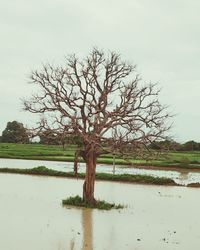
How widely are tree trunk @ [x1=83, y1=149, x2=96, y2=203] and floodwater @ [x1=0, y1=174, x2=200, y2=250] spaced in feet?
3.18

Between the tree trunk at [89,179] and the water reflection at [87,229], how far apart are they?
103 centimetres

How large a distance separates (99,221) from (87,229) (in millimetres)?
1700

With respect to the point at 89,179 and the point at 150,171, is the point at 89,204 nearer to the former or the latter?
the point at 89,179

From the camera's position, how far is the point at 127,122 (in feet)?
71.2

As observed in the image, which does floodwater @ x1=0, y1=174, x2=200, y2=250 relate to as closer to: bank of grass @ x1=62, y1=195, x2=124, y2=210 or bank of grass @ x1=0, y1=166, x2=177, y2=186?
bank of grass @ x1=62, y1=195, x2=124, y2=210

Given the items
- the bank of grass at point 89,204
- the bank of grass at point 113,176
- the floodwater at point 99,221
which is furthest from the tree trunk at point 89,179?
the bank of grass at point 113,176

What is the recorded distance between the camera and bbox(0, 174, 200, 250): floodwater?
1426 cm

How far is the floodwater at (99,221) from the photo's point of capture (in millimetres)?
14258

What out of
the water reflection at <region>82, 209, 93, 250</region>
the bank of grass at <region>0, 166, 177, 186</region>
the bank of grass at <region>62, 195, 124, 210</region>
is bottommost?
the water reflection at <region>82, 209, 93, 250</region>

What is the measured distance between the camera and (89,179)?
2161 cm

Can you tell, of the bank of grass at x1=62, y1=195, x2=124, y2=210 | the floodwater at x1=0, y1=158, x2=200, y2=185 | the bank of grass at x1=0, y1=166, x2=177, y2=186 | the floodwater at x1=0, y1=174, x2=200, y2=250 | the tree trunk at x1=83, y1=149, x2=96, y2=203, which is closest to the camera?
the floodwater at x1=0, y1=174, x2=200, y2=250

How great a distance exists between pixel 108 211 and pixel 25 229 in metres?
5.69

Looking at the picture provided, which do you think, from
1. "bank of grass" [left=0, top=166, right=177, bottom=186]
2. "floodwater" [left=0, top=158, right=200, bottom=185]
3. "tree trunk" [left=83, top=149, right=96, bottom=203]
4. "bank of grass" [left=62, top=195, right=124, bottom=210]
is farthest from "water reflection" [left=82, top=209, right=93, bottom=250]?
"floodwater" [left=0, top=158, right=200, bottom=185]

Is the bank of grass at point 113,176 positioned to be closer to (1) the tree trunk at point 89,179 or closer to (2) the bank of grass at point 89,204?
(2) the bank of grass at point 89,204
